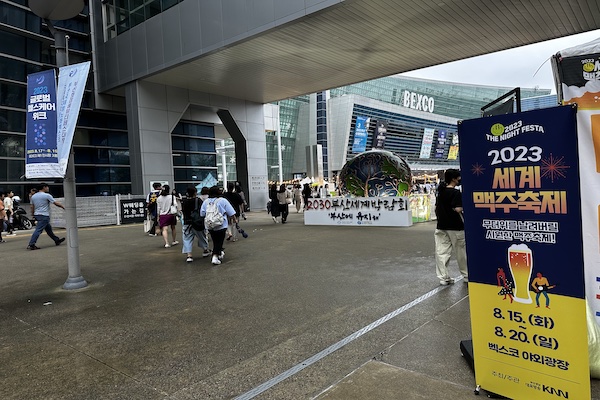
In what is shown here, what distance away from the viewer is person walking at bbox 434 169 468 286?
5.64 m

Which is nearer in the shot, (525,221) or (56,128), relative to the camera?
(525,221)

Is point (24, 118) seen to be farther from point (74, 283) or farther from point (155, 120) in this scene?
point (74, 283)

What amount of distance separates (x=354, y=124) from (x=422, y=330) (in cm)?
7038

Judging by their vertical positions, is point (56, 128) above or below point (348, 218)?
above

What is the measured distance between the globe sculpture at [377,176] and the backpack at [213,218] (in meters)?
8.18

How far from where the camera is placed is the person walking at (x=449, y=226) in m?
5.64

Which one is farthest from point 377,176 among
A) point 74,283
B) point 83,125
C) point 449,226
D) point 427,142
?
point 427,142

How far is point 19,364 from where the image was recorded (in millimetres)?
3641

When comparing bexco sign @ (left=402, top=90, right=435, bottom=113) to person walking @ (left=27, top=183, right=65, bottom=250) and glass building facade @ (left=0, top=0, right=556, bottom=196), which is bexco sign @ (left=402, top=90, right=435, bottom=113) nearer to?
glass building facade @ (left=0, top=0, right=556, bottom=196)

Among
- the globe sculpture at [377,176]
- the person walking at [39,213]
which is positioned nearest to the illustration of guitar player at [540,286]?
the person walking at [39,213]

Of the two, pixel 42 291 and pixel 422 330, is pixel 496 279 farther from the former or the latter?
pixel 42 291

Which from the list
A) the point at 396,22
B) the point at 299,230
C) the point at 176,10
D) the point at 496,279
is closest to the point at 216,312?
the point at 496,279

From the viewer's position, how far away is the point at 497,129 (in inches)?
104

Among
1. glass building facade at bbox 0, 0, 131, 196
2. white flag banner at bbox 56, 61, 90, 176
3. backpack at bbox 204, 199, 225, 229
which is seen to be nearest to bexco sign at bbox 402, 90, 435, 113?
glass building facade at bbox 0, 0, 131, 196
